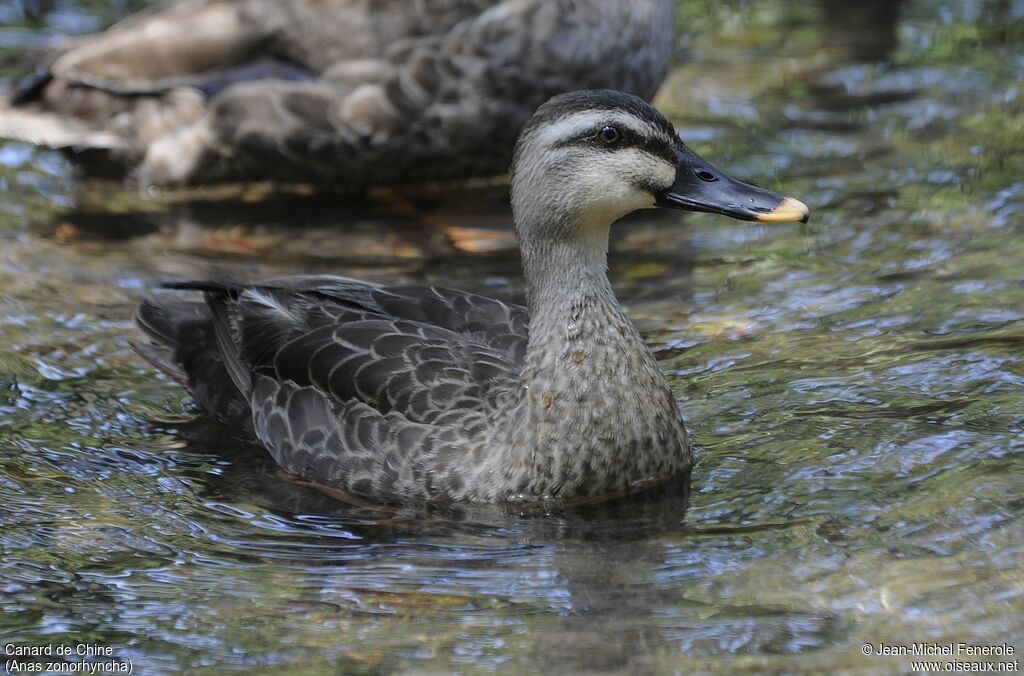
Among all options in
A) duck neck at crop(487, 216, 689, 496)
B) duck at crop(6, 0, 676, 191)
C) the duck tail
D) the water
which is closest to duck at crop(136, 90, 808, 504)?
duck neck at crop(487, 216, 689, 496)

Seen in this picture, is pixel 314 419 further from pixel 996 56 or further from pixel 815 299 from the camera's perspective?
pixel 996 56

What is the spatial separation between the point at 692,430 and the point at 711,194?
973 mm

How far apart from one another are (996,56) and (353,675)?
27.2ft

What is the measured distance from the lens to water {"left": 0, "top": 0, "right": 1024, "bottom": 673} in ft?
15.3

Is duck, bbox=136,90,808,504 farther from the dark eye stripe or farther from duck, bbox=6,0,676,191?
duck, bbox=6,0,676,191

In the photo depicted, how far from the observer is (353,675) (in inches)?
176

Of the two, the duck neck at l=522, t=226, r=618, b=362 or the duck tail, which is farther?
the duck tail

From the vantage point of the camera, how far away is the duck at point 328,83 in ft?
29.2

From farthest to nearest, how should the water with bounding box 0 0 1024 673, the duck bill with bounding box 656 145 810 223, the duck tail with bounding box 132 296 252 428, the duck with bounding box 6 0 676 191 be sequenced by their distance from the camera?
the duck with bounding box 6 0 676 191
the duck tail with bounding box 132 296 252 428
the duck bill with bounding box 656 145 810 223
the water with bounding box 0 0 1024 673

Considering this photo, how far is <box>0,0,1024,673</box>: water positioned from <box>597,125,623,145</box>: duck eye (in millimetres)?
1241

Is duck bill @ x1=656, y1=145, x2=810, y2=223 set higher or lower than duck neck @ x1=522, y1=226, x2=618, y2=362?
higher

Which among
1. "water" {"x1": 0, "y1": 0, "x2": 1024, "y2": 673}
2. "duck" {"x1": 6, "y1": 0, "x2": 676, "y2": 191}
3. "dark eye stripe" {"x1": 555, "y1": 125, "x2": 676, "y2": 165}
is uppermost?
"duck" {"x1": 6, "y1": 0, "x2": 676, "y2": 191}

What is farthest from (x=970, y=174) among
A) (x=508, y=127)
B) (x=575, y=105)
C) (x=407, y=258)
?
(x=575, y=105)

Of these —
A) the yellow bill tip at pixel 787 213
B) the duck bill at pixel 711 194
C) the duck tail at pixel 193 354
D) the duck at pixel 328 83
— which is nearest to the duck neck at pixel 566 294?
the duck bill at pixel 711 194
